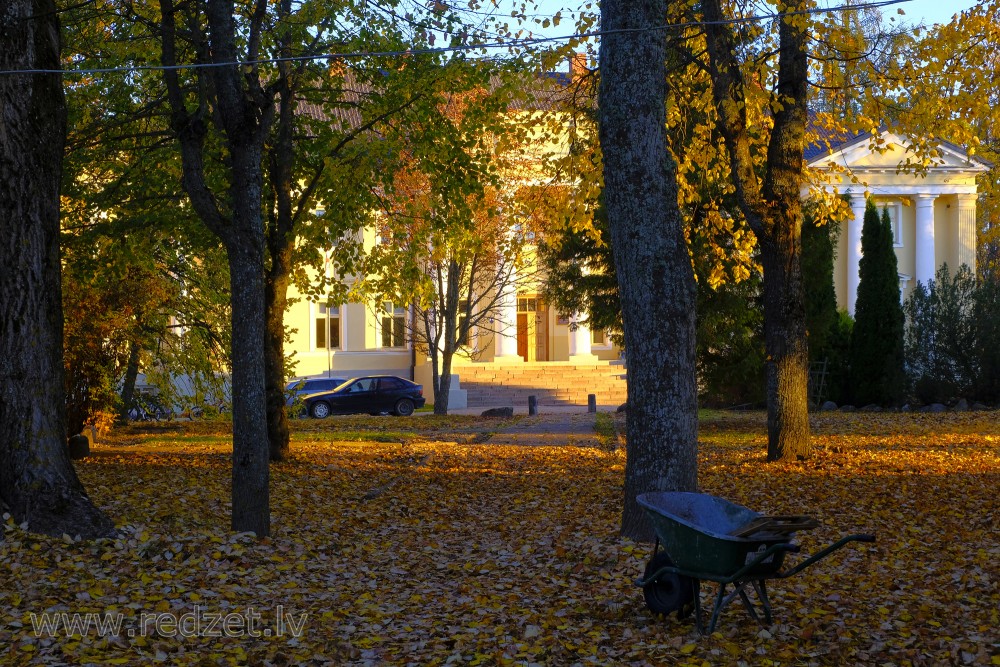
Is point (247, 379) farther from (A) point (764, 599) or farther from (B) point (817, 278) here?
(B) point (817, 278)

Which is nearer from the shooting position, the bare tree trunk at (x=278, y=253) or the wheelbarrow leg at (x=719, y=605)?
the wheelbarrow leg at (x=719, y=605)

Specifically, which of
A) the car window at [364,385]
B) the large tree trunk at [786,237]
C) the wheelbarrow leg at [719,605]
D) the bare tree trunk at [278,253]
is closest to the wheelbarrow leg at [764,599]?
the wheelbarrow leg at [719,605]

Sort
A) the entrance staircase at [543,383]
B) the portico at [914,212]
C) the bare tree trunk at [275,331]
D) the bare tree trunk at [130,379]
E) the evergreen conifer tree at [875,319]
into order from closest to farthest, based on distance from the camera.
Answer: the bare tree trunk at [275,331], the bare tree trunk at [130,379], the evergreen conifer tree at [875,319], the entrance staircase at [543,383], the portico at [914,212]

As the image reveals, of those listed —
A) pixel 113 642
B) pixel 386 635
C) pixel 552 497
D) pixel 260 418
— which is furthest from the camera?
pixel 552 497

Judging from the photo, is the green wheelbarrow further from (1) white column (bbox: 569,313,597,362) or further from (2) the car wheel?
(1) white column (bbox: 569,313,597,362)

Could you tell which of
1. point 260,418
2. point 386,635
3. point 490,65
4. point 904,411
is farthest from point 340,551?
point 904,411

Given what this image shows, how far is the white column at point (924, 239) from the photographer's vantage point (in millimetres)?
40125

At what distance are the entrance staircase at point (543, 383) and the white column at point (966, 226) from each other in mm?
14479

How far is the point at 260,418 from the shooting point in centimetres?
893

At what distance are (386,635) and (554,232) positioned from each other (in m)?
12.6

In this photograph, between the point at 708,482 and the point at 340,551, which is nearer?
the point at 340,551

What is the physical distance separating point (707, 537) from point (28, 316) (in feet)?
18.7

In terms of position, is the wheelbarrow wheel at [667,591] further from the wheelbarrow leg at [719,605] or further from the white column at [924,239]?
the white column at [924,239]

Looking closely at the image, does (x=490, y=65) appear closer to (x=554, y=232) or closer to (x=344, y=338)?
(x=554, y=232)
